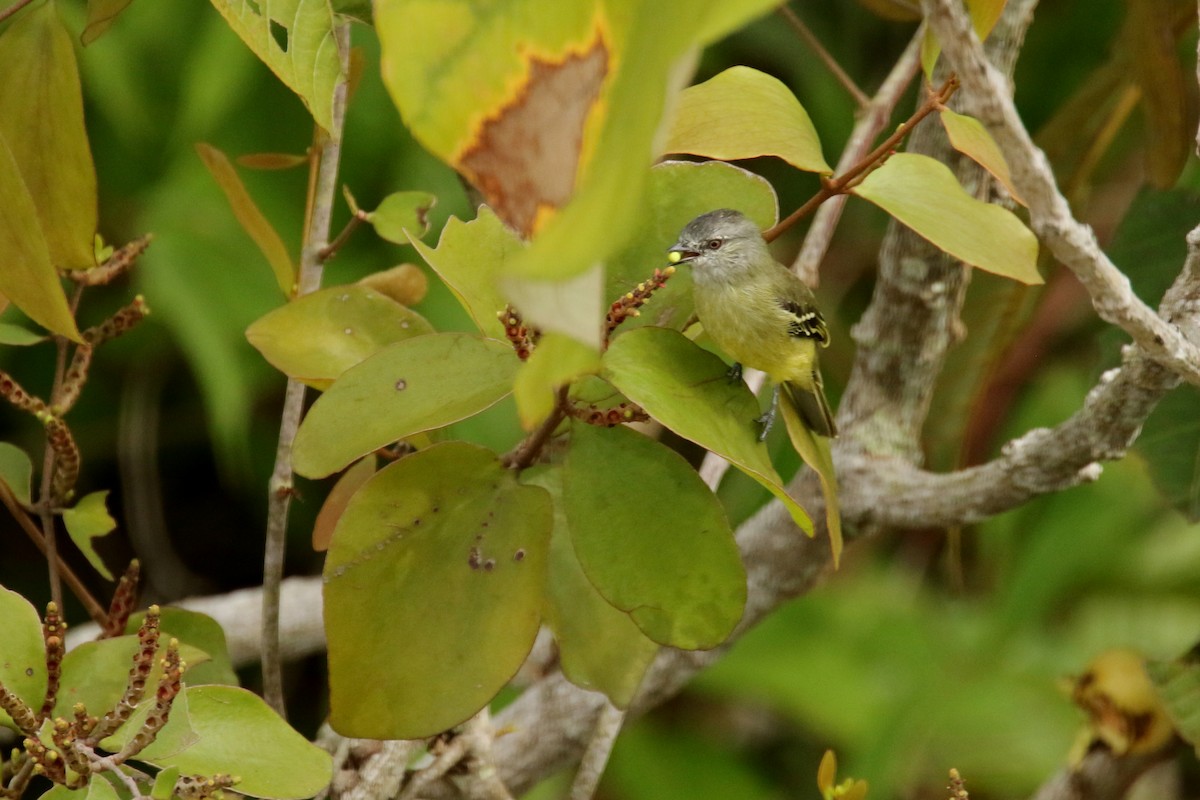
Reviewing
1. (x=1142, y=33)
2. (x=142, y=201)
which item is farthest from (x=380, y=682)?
(x=142, y=201)

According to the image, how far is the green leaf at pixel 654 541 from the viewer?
50 cm

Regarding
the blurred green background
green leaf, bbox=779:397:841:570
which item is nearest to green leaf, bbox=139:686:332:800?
green leaf, bbox=779:397:841:570

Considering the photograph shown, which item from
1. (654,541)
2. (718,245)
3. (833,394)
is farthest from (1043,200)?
(833,394)

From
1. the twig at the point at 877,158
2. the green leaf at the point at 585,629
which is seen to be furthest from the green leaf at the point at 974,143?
the green leaf at the point at 585,629

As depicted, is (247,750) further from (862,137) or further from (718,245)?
(862,137)

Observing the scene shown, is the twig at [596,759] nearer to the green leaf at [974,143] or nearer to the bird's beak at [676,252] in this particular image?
the bird's beak at [676,252]

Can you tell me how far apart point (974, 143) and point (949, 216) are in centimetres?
3

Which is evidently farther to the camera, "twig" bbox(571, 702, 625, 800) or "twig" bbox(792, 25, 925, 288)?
"twig" bbox(792, 25, 925, 288)

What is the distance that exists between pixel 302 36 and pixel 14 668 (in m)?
0.29

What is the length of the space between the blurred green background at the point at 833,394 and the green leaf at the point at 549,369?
1.19 m

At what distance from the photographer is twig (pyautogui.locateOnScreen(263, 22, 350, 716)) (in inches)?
25.8

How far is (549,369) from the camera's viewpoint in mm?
296

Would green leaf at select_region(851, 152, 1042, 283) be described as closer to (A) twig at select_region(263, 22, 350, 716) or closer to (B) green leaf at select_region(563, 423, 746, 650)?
(B) green leaf at select_region(563, 423, 746, 650)

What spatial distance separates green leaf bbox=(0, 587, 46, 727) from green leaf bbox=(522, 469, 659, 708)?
22cm
